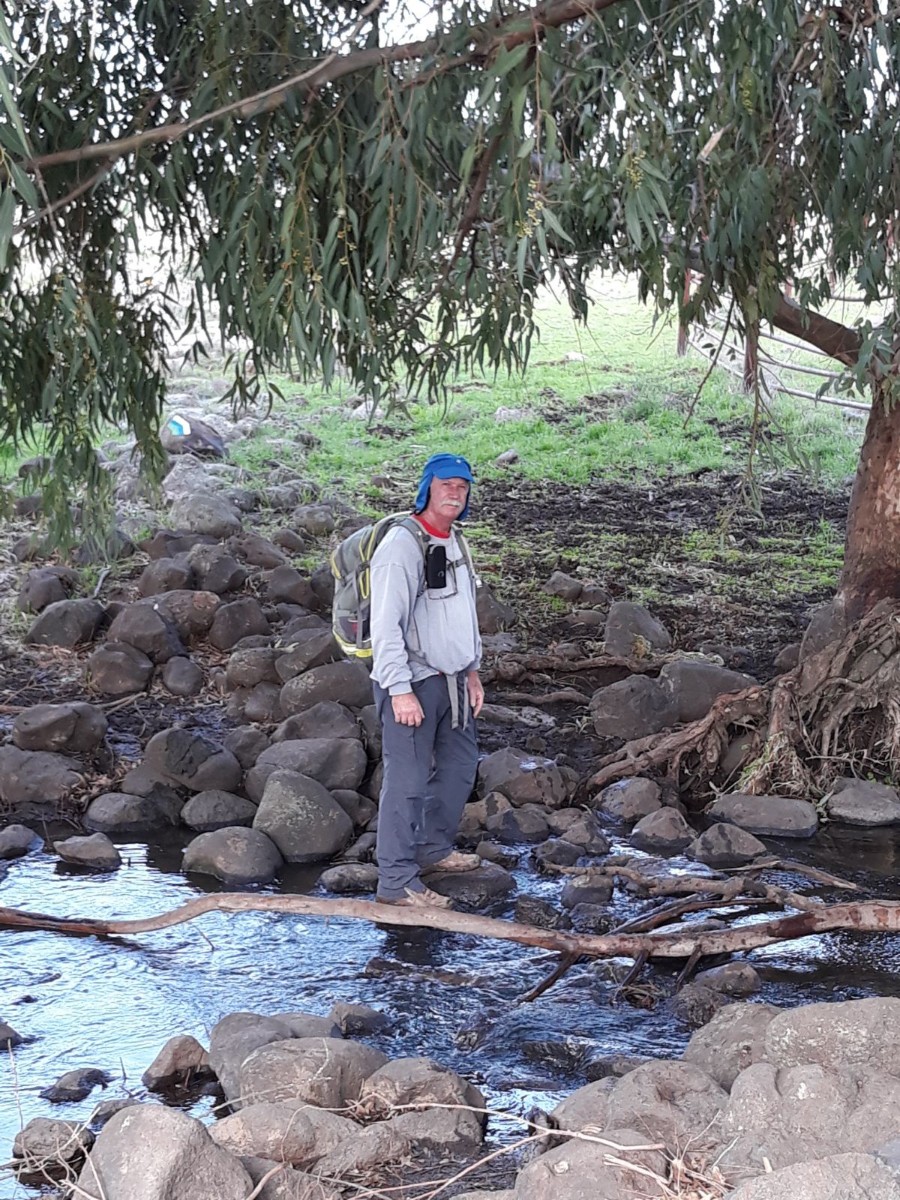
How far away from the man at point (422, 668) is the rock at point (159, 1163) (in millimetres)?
2014

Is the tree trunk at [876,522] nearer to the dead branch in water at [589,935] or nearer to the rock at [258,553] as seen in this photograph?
the dead branch in water at [589,935]

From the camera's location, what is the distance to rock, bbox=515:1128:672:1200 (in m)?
2.99

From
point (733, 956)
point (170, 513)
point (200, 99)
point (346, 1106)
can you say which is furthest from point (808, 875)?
point (170, 513)

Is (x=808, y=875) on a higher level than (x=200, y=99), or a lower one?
lower

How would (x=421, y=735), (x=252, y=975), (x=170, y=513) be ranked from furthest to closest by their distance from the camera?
(x=170, y=513)
(x=421, y=735)
(x=252, y=975)

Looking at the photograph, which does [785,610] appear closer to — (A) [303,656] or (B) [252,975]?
(A) [303,656]

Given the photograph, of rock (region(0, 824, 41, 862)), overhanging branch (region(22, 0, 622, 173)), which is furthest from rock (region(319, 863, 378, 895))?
overhanging branch (region(22, 0, 622, 173))

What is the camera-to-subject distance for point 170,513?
1128 cm

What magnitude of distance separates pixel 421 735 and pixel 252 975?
1.08m

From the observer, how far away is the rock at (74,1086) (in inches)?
159

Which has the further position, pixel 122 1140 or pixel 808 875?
pixel 808 875

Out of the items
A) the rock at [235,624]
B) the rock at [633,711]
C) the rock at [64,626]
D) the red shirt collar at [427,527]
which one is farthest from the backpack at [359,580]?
the rock at [64,626]

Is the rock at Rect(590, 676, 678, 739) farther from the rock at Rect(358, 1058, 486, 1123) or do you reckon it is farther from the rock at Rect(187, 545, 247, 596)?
the rock at Rect(358, 1058, 486, 1123)

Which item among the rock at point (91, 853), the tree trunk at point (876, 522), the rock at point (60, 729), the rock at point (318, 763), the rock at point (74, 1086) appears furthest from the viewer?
the tree trunk at point (876, 522)
